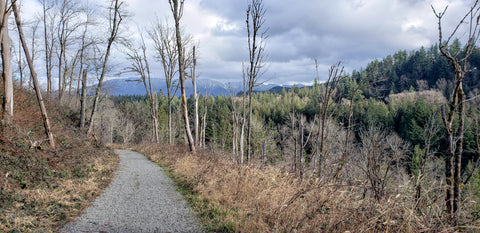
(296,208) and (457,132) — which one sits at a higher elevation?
(457,132)

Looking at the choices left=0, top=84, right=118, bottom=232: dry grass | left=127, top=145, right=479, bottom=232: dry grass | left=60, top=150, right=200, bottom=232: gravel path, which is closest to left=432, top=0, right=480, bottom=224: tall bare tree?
left=127, top=145, right=479, bottom=232: dry grass

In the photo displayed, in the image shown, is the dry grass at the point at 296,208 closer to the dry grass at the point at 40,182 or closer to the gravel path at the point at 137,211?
the gravel path at the point at 137,211

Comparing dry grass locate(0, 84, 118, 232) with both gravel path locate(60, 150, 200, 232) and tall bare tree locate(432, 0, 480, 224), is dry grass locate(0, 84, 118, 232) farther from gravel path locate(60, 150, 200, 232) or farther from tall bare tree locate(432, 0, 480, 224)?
tall bare tree locate(432, 0, 480, 224)

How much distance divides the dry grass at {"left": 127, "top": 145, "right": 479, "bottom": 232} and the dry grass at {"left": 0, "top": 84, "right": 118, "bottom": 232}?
2762 millimetres

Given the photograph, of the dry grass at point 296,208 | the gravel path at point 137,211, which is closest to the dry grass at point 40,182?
the gravel path at point 137,211

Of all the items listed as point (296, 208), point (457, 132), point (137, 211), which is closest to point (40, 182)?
point (137, 211)

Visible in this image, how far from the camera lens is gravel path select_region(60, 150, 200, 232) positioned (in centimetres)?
482

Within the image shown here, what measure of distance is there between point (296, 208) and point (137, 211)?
3.54 metres

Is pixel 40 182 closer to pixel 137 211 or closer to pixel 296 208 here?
pixel 137 211

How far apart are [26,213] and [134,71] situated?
65.4ft

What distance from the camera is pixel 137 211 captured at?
580 cm

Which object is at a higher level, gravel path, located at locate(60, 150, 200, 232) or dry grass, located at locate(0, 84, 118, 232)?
dry grass, located at locate(0, 84, 118, 232)

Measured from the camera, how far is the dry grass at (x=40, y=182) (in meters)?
4.72

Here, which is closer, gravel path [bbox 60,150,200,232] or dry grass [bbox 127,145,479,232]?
dry grass [bbox 127,145,479,232]
